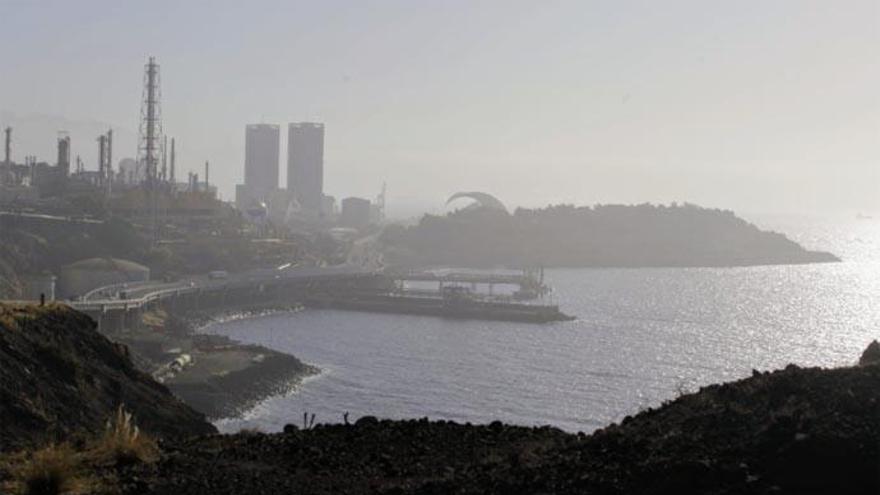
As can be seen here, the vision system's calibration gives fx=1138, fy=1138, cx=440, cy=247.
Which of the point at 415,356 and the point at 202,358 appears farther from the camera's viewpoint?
the point at 415,356

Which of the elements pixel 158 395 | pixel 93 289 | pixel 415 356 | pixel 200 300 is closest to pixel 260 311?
pixel 200 300

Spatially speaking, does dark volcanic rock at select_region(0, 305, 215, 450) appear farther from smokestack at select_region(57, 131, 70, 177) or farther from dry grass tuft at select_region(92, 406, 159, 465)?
smokestack at select_region(57, 131, 70, 177)

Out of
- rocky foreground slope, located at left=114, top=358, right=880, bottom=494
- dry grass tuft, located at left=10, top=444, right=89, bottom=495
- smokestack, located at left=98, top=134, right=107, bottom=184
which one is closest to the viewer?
rocky foreground slope, located at left=114, top=358, right=880, bottom=494

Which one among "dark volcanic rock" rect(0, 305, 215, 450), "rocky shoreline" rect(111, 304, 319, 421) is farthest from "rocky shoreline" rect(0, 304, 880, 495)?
"rocky shoreline" rect(111, 304, 319, 421)

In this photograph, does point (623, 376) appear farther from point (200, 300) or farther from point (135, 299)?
point (200, 300)

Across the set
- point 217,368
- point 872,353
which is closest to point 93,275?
point 217,368

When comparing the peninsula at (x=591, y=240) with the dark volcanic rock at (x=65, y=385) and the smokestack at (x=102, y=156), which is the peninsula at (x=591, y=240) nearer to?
the smokestack at (x=102, y=156)
